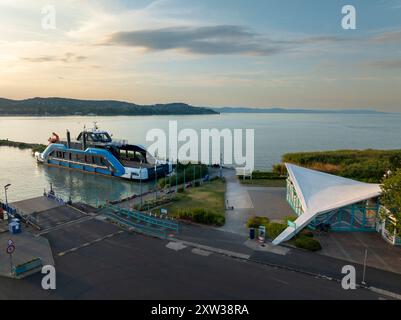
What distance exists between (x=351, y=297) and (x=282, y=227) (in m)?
8.39

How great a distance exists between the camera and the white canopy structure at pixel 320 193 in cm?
2369

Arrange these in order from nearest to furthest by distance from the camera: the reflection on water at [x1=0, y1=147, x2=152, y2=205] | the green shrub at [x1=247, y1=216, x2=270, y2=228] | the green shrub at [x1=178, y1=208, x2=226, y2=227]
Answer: the green shrub at [x1=247, y1=216, x2=270, y2=228], the green shrub at [x1=178, y1=208, x2=226, y2=227], the reflection on water at [x1=0, y1=147, x2=152, y2=205]

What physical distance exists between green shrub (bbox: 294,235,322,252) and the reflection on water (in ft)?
76.0

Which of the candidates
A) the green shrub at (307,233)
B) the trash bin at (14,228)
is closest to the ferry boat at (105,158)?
the trash bin at (14,228)

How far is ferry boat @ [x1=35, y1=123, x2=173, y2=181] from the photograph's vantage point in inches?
1980

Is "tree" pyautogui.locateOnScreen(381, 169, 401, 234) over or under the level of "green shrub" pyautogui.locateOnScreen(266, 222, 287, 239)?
over

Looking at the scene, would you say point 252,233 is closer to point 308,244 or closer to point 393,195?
point 308,244

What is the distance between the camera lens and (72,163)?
59.3 metres

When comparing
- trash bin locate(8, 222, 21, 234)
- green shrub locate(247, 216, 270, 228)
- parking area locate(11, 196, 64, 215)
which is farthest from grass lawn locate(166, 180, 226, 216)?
trash bin locate(8, 222, 21, 234)

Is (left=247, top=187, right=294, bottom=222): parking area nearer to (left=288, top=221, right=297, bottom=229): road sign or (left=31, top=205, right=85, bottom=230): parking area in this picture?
(left=288, top=221, right=297, bottom=229): road sign

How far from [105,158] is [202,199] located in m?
24.3

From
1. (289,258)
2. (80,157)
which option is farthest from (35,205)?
(80,157)
